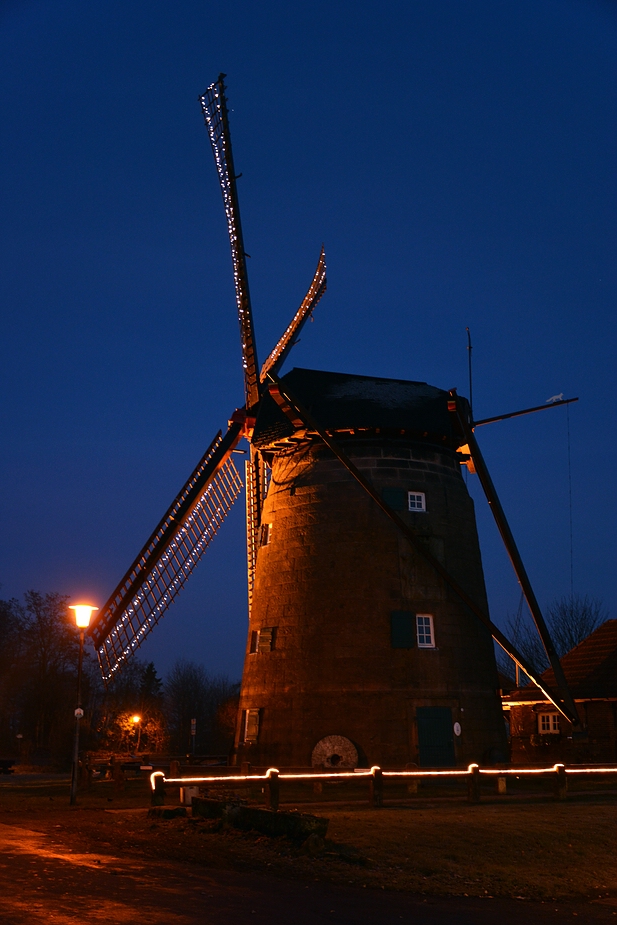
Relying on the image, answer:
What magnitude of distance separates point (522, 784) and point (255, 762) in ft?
23.1

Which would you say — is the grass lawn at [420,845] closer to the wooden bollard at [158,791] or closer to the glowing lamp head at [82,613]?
the wooden bollard at [158,791]

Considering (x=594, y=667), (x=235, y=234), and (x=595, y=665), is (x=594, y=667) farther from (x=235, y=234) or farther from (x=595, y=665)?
(x=235, y=234)

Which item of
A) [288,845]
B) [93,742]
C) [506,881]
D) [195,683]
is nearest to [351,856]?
[288,845]

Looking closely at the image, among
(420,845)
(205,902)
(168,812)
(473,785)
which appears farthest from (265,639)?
(205,902)

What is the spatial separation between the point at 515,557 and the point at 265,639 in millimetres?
7272

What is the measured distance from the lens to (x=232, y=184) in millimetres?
31750

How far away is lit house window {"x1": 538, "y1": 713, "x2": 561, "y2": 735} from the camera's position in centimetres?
2934

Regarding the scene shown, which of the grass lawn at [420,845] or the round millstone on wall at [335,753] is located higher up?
the round millstone on wall at [335,753]

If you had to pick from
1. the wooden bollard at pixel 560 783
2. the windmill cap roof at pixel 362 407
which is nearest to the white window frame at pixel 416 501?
the windmill cap roof at pixel 362 407

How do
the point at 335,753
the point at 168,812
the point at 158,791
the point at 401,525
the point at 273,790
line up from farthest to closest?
the point at 401,525 < the point at 335,753 < the point at 158,791 < the point at 168,812 < the point at 273,790

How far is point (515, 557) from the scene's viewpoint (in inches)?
966

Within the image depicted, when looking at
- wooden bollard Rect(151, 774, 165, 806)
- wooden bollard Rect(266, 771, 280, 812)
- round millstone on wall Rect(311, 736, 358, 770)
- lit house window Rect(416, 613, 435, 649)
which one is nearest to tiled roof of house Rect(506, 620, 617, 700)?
lit house window Rect(416, 613, 435, 649)

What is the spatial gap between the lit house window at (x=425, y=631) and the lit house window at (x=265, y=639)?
159 inches

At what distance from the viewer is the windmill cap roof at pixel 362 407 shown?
1011 inches
